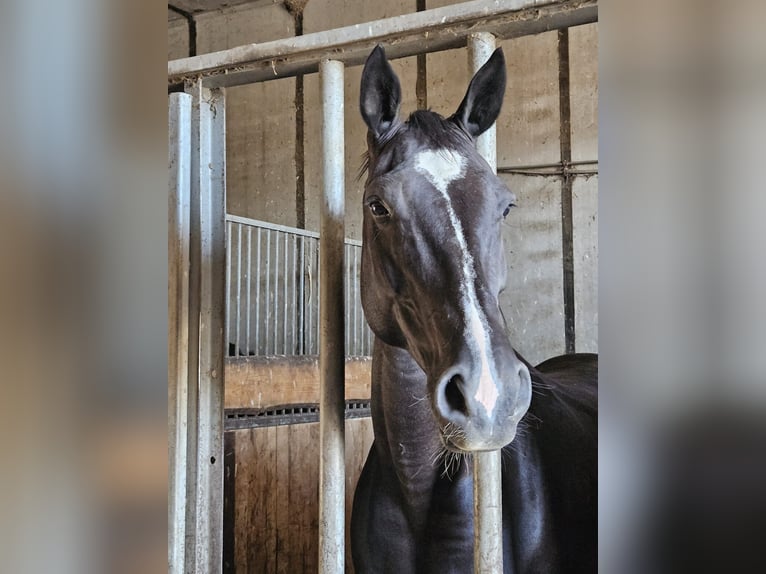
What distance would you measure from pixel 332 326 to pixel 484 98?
44cm

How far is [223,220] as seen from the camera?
4.16 feet

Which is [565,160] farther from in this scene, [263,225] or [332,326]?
[332,326]

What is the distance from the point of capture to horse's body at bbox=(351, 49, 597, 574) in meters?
0.75

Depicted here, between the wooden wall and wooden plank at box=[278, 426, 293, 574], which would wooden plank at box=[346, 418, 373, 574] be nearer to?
the wooden wall

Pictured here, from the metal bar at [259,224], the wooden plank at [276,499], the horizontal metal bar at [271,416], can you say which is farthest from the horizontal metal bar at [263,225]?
the wooden plank at [276,499]

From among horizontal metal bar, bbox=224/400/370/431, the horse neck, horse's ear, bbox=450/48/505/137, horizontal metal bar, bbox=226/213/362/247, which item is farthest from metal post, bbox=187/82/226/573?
horizontal metal bar, bbox=226/213/362/247

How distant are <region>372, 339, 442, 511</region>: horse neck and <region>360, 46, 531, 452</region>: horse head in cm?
7

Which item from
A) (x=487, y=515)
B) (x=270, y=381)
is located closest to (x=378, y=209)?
(x=487, y=515)

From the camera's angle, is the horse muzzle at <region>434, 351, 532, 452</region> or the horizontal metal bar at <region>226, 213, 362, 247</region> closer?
the horse muzzle at <region>434, 351, 532, 452</region>

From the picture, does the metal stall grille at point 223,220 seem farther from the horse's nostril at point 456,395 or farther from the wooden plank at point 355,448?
the wooden plank at point 355,448

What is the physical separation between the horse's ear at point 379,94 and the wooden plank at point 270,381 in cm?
117

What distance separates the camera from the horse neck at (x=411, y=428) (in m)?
1.04
